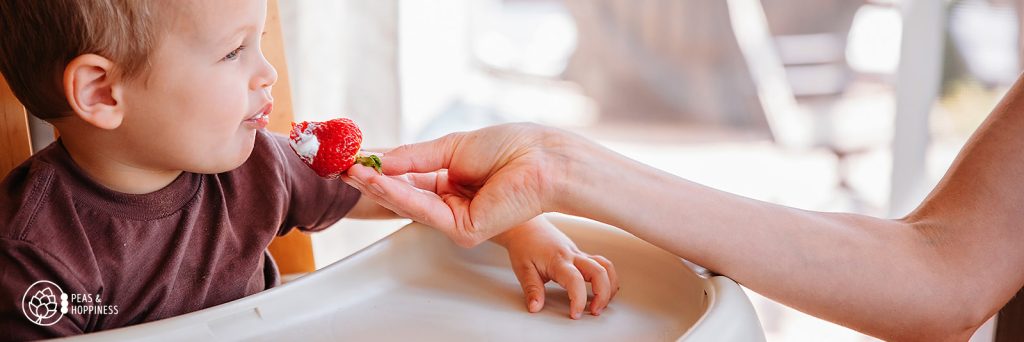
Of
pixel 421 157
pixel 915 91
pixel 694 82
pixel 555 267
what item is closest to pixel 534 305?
pixel 555 267

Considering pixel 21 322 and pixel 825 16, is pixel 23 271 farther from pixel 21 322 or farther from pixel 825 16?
pixel 825 16

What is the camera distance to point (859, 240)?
3.18 ft

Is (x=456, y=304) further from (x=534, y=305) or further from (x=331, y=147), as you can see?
(x=331, y=147)

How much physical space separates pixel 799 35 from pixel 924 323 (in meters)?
2.57

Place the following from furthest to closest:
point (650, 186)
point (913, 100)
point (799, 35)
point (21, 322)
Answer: point (799, 35) < point (913, 100) < point (650, 186) < point (21, 322)

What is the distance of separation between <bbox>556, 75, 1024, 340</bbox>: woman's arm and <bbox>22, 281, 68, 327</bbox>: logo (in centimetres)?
46

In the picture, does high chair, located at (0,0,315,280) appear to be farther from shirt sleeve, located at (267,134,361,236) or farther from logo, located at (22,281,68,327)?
logo, located at (22,281,68,327)

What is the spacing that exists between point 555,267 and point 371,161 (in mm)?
210

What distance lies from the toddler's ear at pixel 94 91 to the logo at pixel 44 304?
0.16 meters

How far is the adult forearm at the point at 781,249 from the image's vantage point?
0.92 m

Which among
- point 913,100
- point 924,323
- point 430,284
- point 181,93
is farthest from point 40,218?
point 913,100

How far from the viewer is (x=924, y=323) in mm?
964

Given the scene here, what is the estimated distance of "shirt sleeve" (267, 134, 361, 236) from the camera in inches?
44.1

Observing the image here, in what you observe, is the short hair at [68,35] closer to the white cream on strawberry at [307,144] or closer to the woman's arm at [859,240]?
the white cream on strawberry at [307,144]
